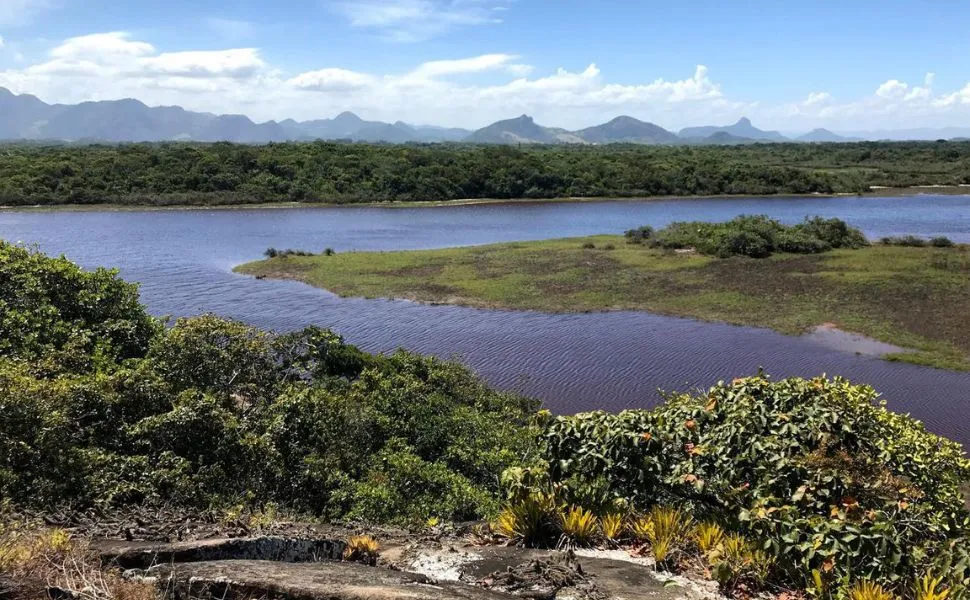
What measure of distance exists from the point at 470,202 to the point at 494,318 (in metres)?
53.4

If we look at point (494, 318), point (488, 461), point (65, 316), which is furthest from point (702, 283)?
point (65, 316)

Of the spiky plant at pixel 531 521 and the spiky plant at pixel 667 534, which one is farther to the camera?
the spiky plant at pixel 531 521

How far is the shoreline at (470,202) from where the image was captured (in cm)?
7156

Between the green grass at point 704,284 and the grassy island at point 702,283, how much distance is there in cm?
6

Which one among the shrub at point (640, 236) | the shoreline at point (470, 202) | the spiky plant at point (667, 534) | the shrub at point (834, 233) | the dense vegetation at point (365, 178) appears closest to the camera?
the spiky plant at point (667, 534)

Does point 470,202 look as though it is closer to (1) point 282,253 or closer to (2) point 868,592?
(1) point 282,253

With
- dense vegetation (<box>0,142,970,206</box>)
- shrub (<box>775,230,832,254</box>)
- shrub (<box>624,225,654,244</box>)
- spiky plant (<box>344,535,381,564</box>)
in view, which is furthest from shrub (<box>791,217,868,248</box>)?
spiky plant (<box>344,535,381,564</box>)

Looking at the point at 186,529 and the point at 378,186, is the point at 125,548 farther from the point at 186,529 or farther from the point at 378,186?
the point at 378,186

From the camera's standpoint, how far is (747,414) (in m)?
6.96

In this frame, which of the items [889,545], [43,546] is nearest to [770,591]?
[889,545]

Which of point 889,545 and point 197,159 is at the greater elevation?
point 197,159

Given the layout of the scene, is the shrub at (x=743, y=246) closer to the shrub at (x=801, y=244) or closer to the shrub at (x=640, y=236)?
the shrub at (x=801, y=244)

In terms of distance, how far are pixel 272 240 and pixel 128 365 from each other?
42723mm

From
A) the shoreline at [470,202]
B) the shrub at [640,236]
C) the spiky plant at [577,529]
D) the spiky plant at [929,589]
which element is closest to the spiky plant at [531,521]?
the spiky plant at [577,529]
